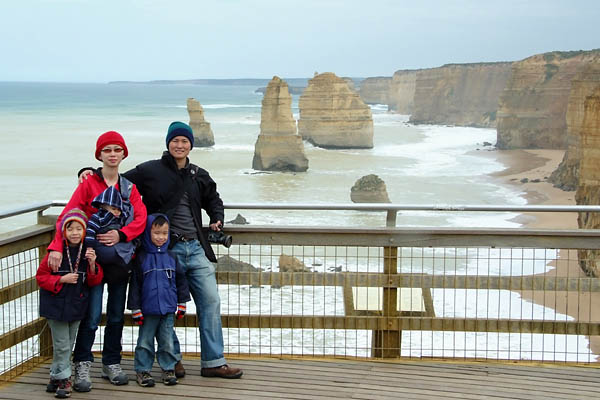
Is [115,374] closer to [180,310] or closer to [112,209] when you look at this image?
[180,310]

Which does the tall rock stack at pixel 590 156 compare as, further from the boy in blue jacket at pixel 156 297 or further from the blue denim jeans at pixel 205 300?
the boy in blue jacket at pixel 156 297

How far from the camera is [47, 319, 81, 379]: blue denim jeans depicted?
4488 mm

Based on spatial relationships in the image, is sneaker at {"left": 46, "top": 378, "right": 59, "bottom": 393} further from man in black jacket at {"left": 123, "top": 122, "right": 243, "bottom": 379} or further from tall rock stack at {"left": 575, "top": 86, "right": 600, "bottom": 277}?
tall rock stack at {"left": 575, "top": 86, "right": 600, "bottom": 277}

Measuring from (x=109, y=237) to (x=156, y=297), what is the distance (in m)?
0.44

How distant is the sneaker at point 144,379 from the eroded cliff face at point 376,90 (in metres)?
175

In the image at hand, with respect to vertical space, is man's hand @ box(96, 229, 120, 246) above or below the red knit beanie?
below

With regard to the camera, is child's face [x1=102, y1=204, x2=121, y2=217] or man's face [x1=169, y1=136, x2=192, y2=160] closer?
child's face [x1=102, y1=204, x2=121, y2=217]

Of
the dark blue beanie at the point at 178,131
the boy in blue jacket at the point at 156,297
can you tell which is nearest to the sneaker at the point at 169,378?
the boy in blue jacket at the point at 156,297

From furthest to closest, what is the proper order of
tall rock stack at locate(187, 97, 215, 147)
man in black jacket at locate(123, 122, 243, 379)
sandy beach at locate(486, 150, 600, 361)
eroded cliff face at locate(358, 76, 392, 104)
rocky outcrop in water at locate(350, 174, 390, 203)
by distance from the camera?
eroded cliff face at locate(358, 76, 392, 104)
tall rock stack at locate(187, 97, 215, 147)
rocky outcrop in water at locate(350, 174, 390, 203)
sandy beach at locate(486, 150, 600, 361)
man in black jacket at locate(123, 122, 243, 379)

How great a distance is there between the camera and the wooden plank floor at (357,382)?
180 inches

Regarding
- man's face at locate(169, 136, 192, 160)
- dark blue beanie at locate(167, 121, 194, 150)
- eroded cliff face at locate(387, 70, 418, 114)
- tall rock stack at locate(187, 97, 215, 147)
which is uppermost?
eroded cliff face at locate(387, 70, 418, 114)

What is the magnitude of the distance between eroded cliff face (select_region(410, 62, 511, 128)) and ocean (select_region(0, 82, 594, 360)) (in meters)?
2.74

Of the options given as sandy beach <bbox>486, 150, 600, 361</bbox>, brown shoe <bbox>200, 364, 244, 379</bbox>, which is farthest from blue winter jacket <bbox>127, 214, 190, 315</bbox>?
sandy beach <bbox>486, 150, 600, 361</bbox>

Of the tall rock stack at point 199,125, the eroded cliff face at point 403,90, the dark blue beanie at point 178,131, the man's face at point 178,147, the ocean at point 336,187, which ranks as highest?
the eroded cliff face at point 403,90
